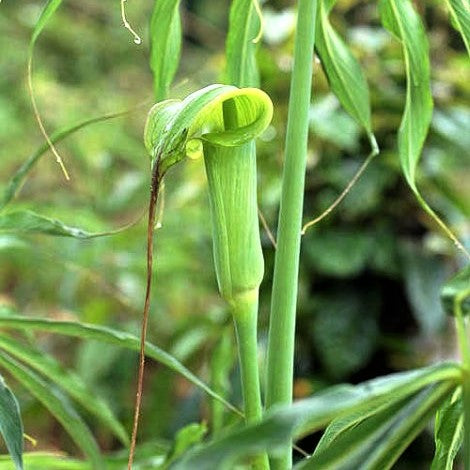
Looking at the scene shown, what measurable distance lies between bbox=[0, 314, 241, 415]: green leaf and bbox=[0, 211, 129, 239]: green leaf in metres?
0.04

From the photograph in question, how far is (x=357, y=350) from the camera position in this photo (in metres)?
1.09

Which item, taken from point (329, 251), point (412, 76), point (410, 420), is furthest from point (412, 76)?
point (329, 251)

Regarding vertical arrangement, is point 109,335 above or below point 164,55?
below

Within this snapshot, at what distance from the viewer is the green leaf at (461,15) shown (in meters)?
0.43

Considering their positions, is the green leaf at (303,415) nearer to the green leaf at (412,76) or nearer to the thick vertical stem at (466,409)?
the thick vertical stem at (466,409)

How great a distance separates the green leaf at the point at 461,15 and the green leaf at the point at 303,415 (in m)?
0.19

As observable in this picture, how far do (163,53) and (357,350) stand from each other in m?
0.66

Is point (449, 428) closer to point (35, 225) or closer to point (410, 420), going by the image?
point (410, 420)

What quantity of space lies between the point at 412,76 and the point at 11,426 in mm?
246

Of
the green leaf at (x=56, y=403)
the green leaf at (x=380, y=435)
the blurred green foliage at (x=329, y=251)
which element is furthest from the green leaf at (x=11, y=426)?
the blurred green foliage at (x=329, y=251)

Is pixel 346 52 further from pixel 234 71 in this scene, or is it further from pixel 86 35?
pixel 86 35

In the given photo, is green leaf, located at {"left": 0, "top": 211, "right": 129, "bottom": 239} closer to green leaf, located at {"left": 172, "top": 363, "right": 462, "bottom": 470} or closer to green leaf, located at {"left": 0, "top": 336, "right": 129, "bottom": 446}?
green leaf, located at {"left": 0, "top": 336, "right": 129, "bottom": 446}

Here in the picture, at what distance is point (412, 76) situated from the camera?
1.57ft

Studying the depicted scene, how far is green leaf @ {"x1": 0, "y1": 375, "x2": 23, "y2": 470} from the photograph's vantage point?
0.39 meters
